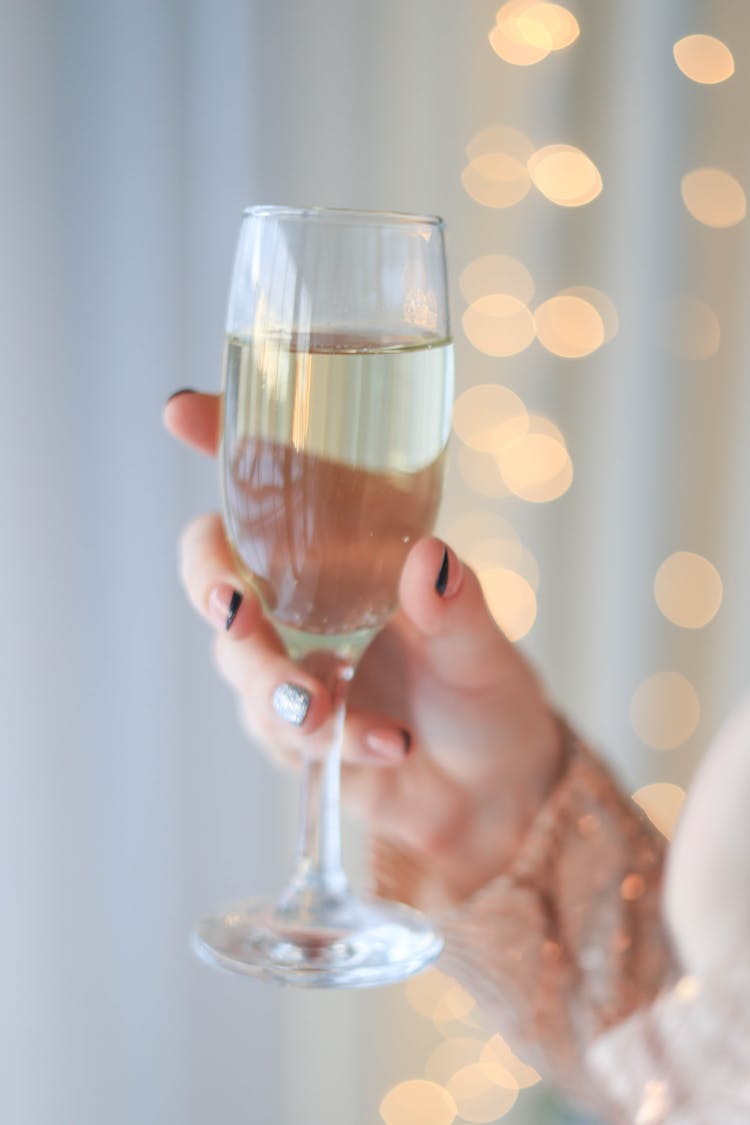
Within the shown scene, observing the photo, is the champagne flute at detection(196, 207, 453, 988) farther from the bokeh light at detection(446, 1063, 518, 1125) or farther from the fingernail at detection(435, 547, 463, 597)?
the bokeh light at detection(446, 1063, 518, 1125)

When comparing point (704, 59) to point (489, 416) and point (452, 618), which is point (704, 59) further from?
point (452, 618)

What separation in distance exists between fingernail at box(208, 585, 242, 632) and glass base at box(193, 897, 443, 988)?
0.16 meters

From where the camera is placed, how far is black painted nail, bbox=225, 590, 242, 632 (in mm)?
793

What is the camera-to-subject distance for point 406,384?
2.22 feet

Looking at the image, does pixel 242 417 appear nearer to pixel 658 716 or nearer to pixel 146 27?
pixel 146 27

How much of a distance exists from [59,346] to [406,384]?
996 mm

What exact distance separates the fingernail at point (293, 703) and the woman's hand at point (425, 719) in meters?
0.02

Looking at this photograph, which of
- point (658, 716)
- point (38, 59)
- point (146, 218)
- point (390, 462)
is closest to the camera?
point (390, 462)

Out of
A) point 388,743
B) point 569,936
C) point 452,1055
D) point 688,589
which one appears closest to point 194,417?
point 388,743

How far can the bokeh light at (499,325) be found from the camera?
1.94 metres

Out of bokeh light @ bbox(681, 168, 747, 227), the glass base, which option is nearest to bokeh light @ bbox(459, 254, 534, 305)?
bokeh light @ bbox(681, 168, 747, 227)

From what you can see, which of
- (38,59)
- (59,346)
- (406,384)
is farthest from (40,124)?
(406,384)

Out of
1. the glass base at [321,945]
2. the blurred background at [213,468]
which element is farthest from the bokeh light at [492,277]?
the glass base at [321,945]

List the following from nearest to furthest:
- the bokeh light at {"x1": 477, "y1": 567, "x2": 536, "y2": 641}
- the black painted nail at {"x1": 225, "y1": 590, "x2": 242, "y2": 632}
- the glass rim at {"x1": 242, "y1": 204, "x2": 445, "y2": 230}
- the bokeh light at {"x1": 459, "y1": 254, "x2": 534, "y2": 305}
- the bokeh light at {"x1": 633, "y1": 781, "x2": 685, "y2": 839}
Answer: the glass rim at {"x1": 242, "y1": 204, "x2": 445, "y2": 230} → the black painted nail at {"x1": 225, "y1": 590, "x2": 242, "y2": 632} → the bokeh light at {"x1": 459, "y1": 254, "x2": 534, "y2": 305} → the bokeh light at {"x1": 477, "y1": 567, "x2": 536, "y2": 641} → the bokeh light at {"x1": 633, "y1": 781, "x2": 685, "y2": 839}
